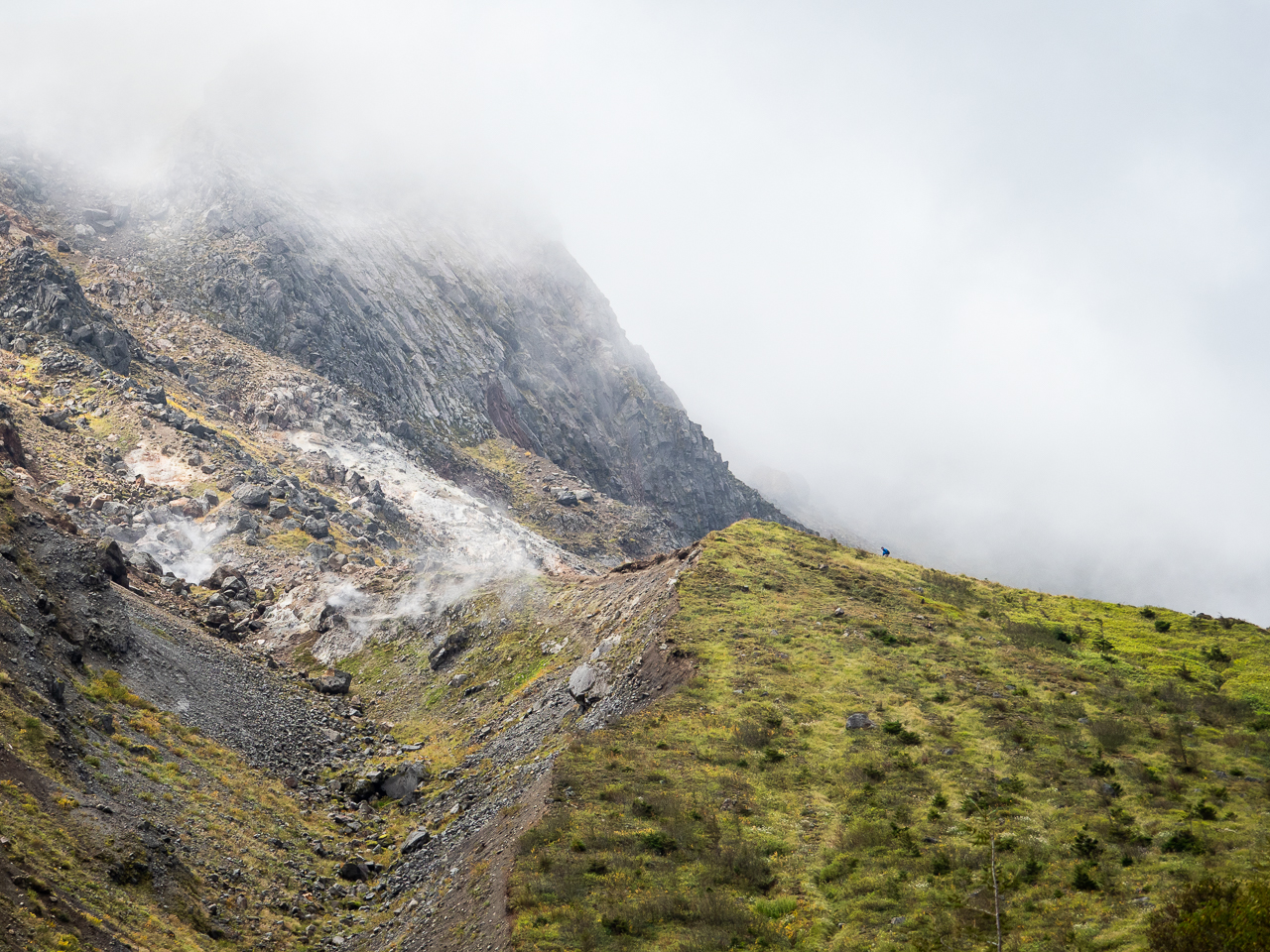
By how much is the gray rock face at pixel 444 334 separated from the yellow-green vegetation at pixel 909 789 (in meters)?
92.1

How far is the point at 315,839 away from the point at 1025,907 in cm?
2842

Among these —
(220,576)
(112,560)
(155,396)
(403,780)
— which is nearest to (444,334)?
(155,396)

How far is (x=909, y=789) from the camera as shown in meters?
24.9

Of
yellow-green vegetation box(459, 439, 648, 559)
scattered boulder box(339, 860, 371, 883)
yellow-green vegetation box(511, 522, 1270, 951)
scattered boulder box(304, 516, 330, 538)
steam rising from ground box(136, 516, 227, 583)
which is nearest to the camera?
yellow-green vegetation box(511, 522, 1270, 951)

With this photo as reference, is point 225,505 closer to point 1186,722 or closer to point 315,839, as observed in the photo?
point 315,839

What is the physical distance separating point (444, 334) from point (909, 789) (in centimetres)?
13311

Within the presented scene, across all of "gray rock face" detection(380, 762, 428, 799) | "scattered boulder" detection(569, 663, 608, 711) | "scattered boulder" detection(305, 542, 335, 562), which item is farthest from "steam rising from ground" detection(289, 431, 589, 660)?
"gray rock face" detection(380, 762, 428, 799)

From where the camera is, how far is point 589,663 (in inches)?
1537

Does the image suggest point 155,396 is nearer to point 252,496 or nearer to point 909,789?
point 252,496

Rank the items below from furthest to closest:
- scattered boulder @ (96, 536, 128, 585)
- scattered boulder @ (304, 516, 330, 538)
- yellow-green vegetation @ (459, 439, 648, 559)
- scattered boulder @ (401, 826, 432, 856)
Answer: yellow-green vegetation @ (459, 439, 648, 559) < scattered boulder @ (304, 516, 330, 538) < scattered boulder @ (96, 536, 128, 585) < scattered boulder @ (401, 826, 432, 856)

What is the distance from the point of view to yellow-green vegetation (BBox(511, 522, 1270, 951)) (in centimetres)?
1906

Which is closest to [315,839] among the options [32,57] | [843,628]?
[843,628]

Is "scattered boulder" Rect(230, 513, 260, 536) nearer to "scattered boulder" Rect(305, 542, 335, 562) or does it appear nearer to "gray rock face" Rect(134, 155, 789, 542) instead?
"scattered boulder" Rect(305, 542, 335, 562)

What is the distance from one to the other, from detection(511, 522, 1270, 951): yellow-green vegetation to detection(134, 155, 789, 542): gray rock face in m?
92.1
